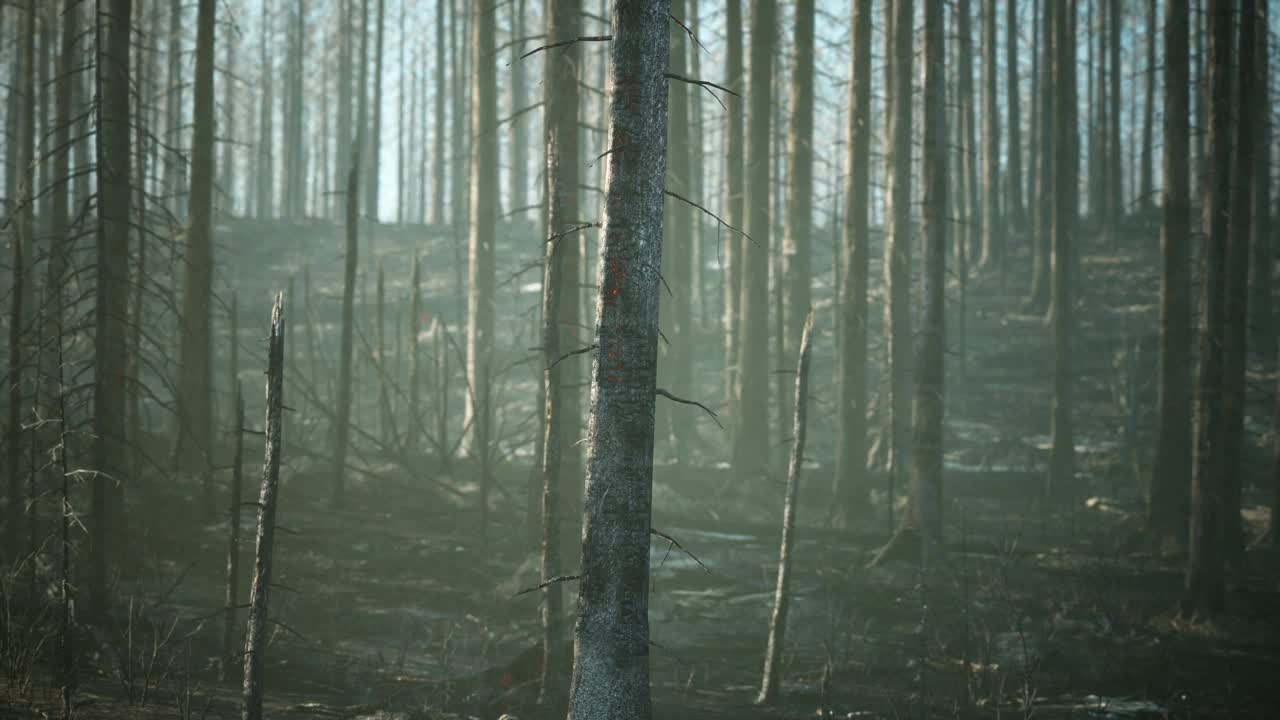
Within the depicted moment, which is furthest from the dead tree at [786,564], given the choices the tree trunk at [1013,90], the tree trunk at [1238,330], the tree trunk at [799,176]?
the tree trunk at [1013,90]

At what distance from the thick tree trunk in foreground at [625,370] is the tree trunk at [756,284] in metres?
10.9

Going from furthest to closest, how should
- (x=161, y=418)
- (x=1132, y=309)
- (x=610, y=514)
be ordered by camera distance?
(x=1132, y=309), (x=161, y=418), (x=610, y=514)

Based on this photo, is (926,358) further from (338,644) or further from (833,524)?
(338,644)

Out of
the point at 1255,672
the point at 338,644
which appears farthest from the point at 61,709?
the point at 1255,672

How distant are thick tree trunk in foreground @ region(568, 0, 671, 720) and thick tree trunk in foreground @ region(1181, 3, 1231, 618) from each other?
8397mm

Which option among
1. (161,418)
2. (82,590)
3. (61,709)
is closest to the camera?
(61,709)

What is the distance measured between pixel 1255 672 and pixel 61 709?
443 inches

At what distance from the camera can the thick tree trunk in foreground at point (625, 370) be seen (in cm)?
602

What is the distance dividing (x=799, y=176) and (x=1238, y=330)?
298 inches

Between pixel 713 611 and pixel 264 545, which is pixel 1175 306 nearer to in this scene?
pixel 713 611

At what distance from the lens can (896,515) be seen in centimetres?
1546

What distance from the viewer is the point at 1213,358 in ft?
36.6

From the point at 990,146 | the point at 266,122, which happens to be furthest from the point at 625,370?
the point at 266,122

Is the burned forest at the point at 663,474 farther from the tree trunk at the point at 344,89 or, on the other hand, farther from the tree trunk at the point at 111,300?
the tree trunk at the point at 344,89
